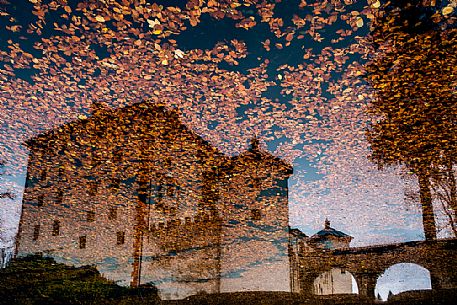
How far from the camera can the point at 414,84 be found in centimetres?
980

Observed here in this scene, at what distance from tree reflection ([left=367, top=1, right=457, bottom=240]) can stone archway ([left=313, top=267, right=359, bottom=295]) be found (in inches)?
1132

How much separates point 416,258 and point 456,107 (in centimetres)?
2086

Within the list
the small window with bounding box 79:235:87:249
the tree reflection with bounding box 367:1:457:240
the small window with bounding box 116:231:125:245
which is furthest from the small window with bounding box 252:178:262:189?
the tree reflection with bounding box 367:1:457:240

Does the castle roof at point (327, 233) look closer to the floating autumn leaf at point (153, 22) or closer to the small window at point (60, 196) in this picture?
the small window at point (60, 196)

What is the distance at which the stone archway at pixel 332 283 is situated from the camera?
129 feet

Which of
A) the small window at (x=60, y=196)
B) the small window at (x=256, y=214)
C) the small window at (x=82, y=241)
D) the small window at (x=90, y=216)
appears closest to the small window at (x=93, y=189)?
the small window at (x=90, y=216)

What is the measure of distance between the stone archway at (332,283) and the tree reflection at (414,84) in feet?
94.3

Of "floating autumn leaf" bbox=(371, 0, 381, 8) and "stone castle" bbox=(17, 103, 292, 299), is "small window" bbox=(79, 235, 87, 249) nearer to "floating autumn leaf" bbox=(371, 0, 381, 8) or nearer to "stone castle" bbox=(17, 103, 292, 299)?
"stone castle" bbox=(17, 103, 292, 299)

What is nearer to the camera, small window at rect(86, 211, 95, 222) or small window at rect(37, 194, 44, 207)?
small window at rect(86, 211, 95, 222)

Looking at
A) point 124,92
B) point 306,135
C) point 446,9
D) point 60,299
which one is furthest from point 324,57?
point 60,299

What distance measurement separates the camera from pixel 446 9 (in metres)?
7.45

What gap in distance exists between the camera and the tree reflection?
869cm

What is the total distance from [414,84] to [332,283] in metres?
38.8

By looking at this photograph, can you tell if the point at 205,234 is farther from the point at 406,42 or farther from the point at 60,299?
the point at 406,42
